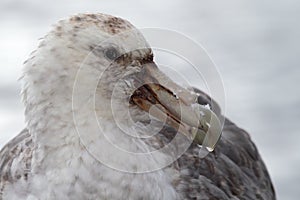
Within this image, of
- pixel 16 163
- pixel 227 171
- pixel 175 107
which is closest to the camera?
pixel 175 107

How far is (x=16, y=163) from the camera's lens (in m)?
4.77

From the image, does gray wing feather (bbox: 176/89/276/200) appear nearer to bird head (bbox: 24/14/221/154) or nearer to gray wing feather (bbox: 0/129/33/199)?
bird head (bbox: 24/14/221/154)

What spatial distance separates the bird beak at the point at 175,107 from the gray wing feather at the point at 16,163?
1.85ft

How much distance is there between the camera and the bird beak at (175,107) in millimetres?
4422

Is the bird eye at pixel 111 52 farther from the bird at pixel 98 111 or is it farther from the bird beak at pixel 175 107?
the bird beak at pixel 175 107

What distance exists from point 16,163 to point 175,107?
80 cm

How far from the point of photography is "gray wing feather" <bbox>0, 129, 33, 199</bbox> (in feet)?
15.3

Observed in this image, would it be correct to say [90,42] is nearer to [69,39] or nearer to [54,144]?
[69,39]

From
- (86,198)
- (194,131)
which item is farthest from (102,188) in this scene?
(194,131)

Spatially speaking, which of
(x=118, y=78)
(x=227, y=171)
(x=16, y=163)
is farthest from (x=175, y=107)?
(x=227, y=171)

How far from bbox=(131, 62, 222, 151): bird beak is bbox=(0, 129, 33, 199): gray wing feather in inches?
22.3

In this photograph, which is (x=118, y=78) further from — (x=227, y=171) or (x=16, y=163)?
(x=227, y=171)

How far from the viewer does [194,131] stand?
4418mm

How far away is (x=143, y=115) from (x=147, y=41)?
12.2 inches
